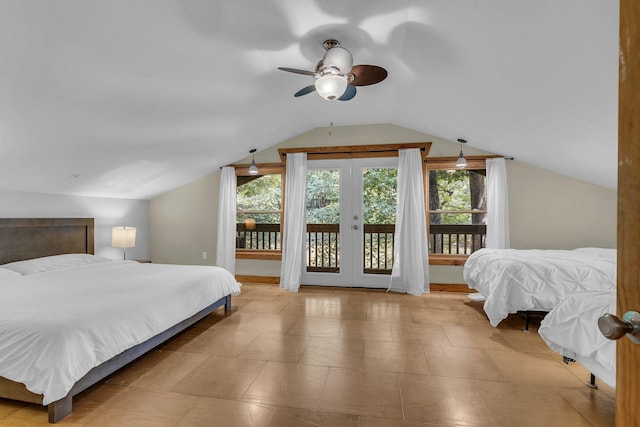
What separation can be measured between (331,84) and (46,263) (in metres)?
3.42

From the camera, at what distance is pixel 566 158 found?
3.54 meters

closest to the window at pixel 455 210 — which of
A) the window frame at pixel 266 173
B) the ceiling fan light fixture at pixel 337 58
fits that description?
the window frame at pixel 266 173

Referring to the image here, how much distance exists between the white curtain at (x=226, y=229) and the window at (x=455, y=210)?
3.12m

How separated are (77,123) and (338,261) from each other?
372 centimetres

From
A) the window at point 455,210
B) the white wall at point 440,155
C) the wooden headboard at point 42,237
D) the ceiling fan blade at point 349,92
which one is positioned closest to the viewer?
the ceiling fan blade at point 349,92

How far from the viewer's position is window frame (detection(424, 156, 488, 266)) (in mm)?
4512

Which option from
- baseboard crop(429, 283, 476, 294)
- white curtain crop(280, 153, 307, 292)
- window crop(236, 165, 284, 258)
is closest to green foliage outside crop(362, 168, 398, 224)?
white curtain crop(280, 153, 307, 292)

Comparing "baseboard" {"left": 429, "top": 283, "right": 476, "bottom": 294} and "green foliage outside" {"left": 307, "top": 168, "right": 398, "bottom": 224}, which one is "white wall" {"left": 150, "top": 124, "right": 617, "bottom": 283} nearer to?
"baseboard" {"left": 429, "top": 283, "right": 476, "bottom": 294}

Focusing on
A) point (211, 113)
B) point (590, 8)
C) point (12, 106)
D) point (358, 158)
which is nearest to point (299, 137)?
point (358, 158)

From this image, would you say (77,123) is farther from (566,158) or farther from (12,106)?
(566,158)

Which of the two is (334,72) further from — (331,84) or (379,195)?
(379,195)

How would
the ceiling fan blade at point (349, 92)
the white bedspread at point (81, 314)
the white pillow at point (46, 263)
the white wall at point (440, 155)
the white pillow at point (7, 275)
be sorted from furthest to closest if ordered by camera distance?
the white wall at point (440, 155), the white pillow at point (46, 263), the white pillow at point (7, 275), the ceiling fan blade at point (349, 92), the white bedspread at point (81, 314)

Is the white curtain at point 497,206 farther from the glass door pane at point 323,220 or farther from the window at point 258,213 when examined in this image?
the window at point 258,213

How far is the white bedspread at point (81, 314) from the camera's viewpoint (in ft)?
5.54
